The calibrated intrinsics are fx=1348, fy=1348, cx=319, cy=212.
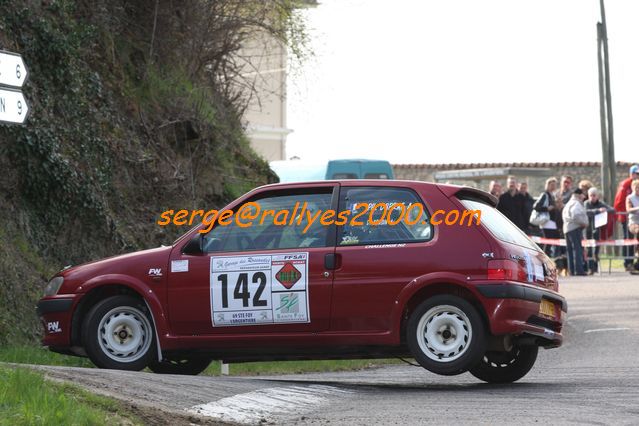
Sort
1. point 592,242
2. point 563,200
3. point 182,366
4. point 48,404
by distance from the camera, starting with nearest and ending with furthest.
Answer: point 48,404, point 182,366, point 592,242, point 563,200

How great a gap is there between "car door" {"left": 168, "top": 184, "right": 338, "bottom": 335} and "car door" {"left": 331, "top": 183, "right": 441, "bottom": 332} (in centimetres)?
11

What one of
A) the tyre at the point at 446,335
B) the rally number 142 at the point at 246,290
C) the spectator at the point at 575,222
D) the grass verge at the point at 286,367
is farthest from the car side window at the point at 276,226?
the spectator at the point at 575,222

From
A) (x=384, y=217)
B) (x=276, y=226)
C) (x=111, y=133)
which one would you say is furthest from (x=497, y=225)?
(x=111, y=133)

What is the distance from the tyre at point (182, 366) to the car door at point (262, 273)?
82 cm

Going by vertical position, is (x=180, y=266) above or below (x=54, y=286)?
above

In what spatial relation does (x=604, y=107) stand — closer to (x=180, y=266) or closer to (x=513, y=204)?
(x=513, y=204)

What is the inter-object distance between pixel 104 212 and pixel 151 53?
477cm

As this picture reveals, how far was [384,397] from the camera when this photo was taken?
9.84m

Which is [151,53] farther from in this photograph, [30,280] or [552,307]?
[552,307]

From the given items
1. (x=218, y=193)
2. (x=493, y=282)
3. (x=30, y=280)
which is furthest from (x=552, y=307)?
(x=218, y=193)

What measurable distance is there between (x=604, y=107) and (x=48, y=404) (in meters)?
33.9

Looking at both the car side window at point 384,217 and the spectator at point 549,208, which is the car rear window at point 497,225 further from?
the spectator at point 549,208

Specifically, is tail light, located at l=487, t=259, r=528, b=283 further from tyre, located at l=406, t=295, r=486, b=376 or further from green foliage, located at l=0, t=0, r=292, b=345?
green foliage, located at l=0, t=0, r=292, b=345

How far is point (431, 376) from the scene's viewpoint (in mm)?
13070
